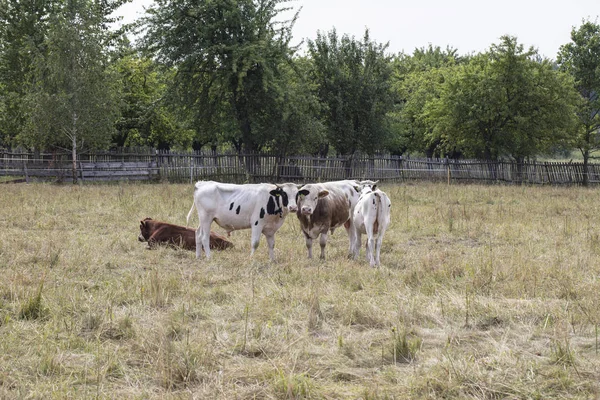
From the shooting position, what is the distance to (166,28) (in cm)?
2802

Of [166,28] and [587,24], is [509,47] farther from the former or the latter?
[166,28]

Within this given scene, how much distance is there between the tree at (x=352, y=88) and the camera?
35.1 metres

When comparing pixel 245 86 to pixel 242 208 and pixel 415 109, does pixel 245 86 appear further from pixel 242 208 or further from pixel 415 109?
pixel 415 109

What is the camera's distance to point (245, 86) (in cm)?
2778

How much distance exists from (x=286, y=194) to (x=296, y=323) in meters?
4.14

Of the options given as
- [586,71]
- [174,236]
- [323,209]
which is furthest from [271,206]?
[586,71]

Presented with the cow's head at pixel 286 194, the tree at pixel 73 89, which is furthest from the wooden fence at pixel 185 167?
the cow's head at pixel 286 194

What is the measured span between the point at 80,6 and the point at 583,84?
32.3 m

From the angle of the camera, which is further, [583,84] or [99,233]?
[583,84]

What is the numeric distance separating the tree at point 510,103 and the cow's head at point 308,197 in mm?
26525

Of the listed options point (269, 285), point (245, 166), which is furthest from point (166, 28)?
point (269, 285)

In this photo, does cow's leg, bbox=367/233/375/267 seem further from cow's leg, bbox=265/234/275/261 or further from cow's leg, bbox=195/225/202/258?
cow's leg, bbox=195/225/202/258

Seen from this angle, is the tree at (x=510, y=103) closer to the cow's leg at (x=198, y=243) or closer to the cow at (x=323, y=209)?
A: the cow at (x=323, y=209)

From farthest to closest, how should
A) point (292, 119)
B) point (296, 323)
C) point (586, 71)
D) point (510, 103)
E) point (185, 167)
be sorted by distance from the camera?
point (586, 71)
point (510, 103)
point (292, 119)
point (185, 167)
point (296, 323)
